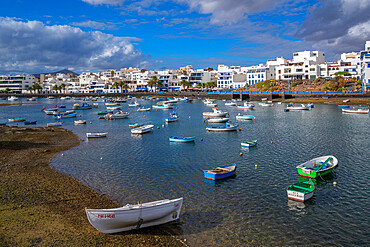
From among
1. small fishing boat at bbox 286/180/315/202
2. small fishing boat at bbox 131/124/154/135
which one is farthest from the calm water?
small fishing boat at bbox 131/124/154/135

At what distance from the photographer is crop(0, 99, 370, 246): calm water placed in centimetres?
1554

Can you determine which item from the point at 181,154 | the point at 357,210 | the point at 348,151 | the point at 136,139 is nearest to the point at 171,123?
the point at 136,139

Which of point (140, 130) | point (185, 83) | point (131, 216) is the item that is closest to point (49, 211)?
point (131, 216)

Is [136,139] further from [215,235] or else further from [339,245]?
[339,245]

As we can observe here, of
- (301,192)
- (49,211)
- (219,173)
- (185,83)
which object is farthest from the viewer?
(185,83)

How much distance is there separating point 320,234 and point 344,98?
9889cm

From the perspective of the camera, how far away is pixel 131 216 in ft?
48.0

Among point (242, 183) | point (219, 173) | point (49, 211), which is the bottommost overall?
point (242, 183)

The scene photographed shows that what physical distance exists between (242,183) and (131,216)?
10.8 m

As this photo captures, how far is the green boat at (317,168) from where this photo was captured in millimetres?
23578

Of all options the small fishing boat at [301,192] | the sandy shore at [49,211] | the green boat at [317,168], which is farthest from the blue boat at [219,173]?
the sandy shore at [49,211]

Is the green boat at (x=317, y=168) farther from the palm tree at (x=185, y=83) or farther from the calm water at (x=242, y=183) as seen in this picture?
the palm tree at (x=185, y=83)

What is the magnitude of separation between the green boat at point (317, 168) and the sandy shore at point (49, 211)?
43.1 feet

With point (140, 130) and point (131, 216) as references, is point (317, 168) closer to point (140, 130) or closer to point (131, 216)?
point (131, 216)
